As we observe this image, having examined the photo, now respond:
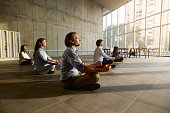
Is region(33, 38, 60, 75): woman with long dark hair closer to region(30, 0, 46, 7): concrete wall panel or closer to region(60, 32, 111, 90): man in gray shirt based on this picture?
region(60, 32, 111, 90): man in gray shirt

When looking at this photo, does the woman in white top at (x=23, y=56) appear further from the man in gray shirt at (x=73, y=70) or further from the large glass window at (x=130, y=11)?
the large glass window at (x=130, y=11)

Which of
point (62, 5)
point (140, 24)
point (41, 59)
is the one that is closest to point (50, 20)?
point (62, 5)

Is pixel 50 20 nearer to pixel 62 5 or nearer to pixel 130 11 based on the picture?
pixel 62 5

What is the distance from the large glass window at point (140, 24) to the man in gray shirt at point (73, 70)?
9196 millimetres

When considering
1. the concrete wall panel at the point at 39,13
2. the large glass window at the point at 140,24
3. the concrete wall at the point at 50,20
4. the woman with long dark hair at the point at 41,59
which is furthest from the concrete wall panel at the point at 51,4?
the large glass window at the point at 140,24

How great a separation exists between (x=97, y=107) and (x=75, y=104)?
0.92 feet

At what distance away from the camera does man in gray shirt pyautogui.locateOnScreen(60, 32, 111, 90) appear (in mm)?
1368

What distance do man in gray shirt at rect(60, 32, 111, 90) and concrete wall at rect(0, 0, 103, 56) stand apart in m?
7.31

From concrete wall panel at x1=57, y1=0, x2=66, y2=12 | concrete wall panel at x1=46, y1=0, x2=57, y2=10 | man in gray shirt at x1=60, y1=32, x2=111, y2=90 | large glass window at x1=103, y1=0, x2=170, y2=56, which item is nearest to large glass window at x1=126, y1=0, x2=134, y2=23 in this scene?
large glass window at x1=103, y1=0, x2=170, y2=56

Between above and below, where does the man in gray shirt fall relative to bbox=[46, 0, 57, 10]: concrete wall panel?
below

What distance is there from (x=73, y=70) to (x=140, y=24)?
1407cm

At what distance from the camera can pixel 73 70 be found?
5.43 ft

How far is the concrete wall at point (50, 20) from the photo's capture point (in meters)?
6.91

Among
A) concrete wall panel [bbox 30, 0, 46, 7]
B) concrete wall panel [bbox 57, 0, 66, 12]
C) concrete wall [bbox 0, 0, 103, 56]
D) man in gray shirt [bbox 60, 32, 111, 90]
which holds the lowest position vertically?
man in gray shirt [bbox 60, 32, 111, 90]
